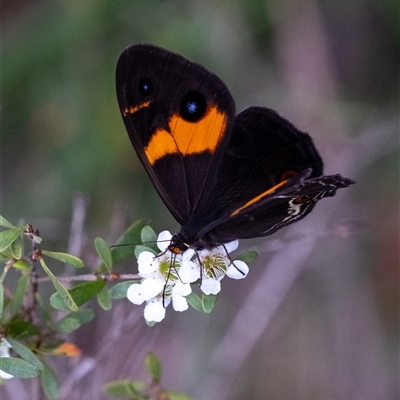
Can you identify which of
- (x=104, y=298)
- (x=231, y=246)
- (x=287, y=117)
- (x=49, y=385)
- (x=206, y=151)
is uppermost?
(x=287, y=117)

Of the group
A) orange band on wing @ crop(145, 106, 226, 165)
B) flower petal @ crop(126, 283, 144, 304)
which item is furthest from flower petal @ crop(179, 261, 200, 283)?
orange band on wing @ crop(145, 106, 226, 165)

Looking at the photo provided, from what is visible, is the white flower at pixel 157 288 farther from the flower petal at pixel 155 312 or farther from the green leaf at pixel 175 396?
the green leaf at pixel 175 396

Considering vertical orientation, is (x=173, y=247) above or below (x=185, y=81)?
below

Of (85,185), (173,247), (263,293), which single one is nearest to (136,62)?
(173,247)

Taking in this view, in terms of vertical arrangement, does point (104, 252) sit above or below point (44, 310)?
above

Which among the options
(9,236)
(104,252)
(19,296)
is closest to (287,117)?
(104,252)

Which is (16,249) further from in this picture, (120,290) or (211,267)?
(211,267)

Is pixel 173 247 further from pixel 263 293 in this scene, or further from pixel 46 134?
pixel 46 134
